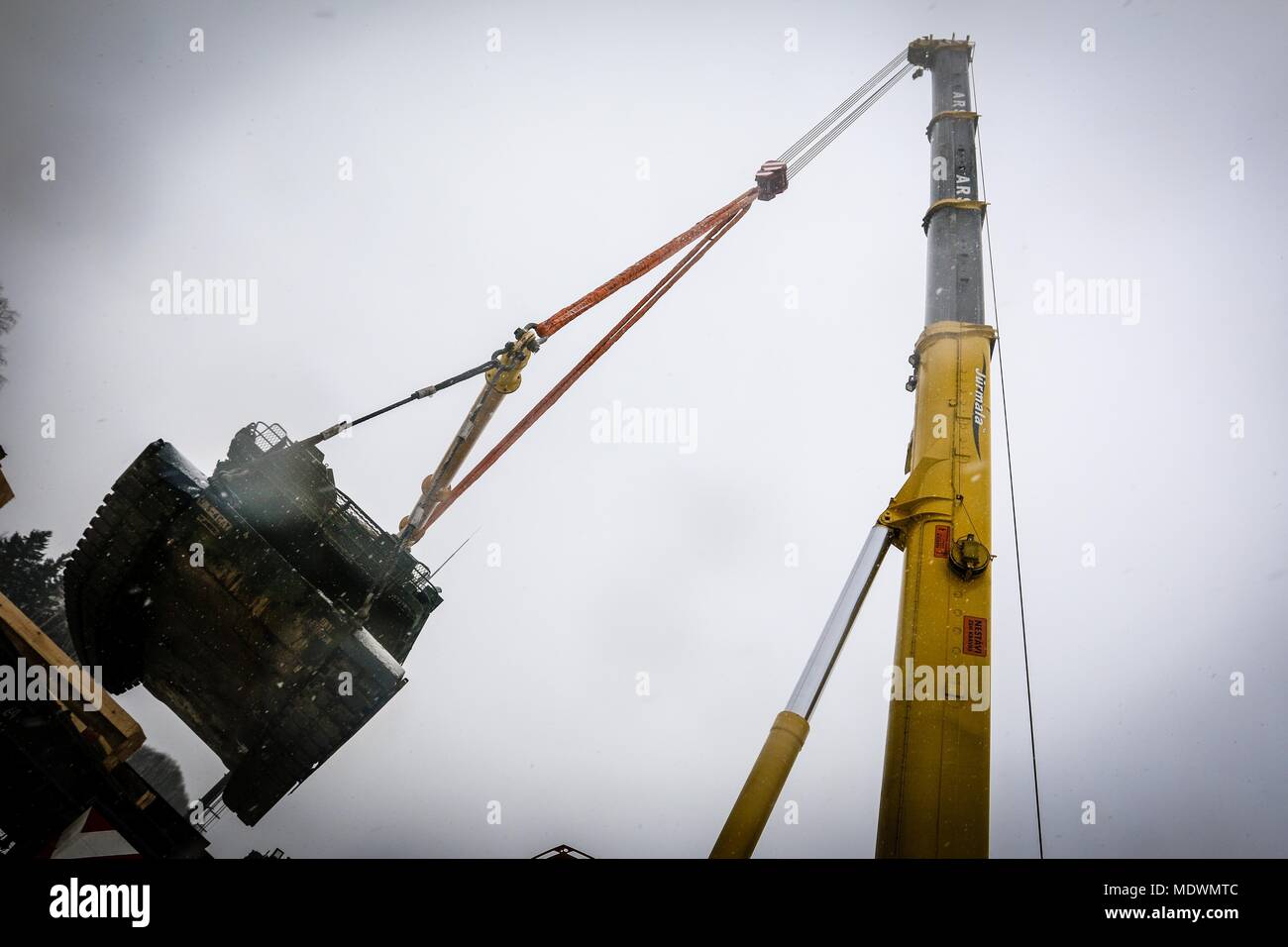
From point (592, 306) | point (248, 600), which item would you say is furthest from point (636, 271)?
point (248, 600)

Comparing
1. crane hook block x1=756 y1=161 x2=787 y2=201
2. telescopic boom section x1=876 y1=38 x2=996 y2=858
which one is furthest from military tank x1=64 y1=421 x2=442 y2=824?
crane hook block x1=756 y1=161 x2=787 y2=201

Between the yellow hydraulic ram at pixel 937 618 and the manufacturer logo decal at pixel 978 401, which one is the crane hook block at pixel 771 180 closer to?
the yellow hydraulic ram at pixel 937 618

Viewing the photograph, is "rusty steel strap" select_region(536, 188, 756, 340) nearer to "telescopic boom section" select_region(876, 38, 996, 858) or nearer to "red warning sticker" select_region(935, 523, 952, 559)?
"telescopic boom section" select_region(876, 38, 996, 858)

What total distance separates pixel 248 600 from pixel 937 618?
12.9 meters

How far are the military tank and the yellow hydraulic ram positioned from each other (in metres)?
9.83

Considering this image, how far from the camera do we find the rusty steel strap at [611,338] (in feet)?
61.2

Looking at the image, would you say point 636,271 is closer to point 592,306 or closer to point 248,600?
point 592,306

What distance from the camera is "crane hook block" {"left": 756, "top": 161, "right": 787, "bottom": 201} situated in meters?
18.3

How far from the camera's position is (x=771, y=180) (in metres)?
18.5

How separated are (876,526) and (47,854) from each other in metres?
12.0
